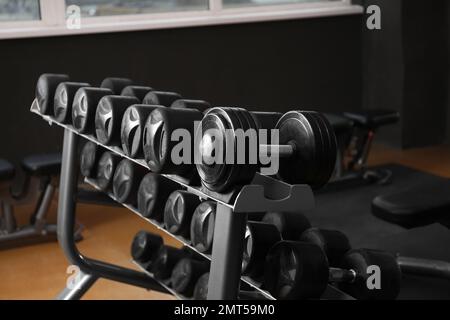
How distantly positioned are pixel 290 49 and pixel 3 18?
5.96ft

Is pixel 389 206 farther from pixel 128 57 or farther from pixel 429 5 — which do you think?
pixel 429 5

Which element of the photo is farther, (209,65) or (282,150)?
(209,65)

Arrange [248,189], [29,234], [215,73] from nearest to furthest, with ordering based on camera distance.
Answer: [248,189]
[29,234]
[215,73]

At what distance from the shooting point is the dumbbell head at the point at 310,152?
133 cm

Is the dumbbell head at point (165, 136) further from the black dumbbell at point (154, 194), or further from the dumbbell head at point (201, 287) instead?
the dumbbell head at point (201, 287)

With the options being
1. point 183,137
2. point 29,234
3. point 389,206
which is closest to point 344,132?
point 389,206

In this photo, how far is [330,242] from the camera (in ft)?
5.76

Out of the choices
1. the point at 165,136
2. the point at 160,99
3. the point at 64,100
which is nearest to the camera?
the point at 165,136

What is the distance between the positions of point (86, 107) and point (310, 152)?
81cm

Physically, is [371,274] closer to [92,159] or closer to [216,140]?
[216,140]

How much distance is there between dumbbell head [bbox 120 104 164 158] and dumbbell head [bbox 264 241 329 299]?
0.41 m

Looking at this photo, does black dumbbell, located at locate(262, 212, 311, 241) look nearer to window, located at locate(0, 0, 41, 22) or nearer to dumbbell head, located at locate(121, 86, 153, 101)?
dumbbell head, located at locate(121, 86, 153, 101)

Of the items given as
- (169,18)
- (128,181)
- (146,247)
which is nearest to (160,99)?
(128,181)

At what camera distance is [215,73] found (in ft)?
13.8
